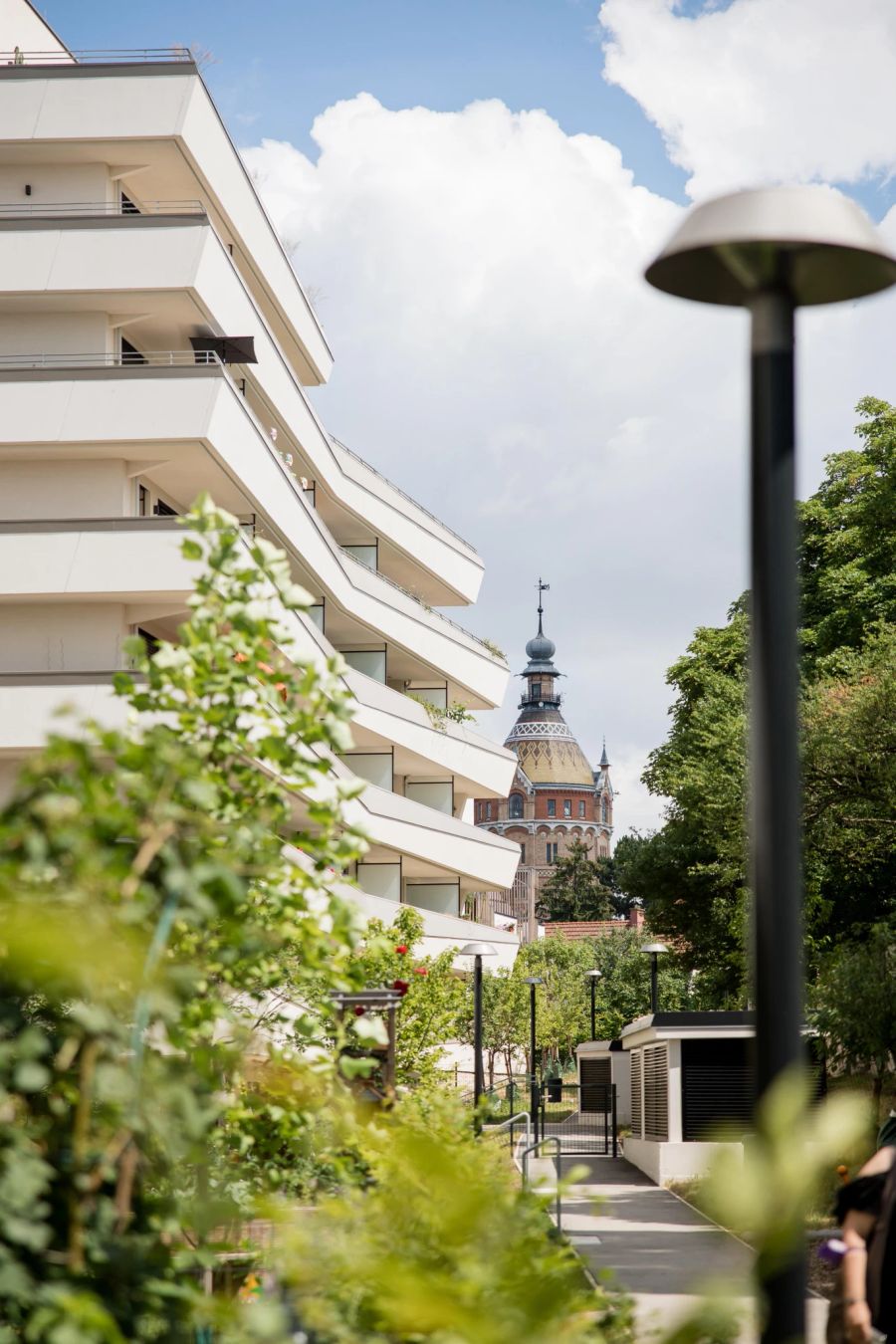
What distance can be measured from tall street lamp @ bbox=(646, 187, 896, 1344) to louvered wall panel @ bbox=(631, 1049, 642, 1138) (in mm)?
31662

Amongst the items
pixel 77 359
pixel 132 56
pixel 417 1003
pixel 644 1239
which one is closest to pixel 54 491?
pixel 77 359

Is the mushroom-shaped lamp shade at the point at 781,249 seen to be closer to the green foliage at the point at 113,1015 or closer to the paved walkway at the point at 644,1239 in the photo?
the green foliage at the point at 113,1015

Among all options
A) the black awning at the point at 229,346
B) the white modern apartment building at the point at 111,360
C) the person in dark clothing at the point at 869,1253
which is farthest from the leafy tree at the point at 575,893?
the person in dark clothing at the point at 869,1253

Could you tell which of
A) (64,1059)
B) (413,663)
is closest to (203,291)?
(413,663)

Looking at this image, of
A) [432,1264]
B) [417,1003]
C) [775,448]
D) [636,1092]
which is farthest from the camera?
[636,1092]

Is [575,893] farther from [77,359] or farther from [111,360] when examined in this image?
[77,359]

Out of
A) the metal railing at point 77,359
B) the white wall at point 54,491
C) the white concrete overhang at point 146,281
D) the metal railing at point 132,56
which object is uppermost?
the metal railing at point 132,56

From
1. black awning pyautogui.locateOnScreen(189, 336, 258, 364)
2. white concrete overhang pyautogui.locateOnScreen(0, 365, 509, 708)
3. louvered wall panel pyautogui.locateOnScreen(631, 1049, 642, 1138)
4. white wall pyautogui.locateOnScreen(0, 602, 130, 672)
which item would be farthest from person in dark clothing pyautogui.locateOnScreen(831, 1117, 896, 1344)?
louvered wall panel pyautogui.locateOnScreen(631, 1049, 642, 1138)

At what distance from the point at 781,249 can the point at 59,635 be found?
22747mm

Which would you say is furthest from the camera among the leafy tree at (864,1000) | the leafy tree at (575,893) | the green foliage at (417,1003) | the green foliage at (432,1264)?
the leafy tree at (575,893)

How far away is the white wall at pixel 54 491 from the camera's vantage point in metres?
26.3

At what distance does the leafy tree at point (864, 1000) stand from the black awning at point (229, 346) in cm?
1424

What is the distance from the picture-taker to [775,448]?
410cm

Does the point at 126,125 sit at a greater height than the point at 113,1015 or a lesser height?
greater
